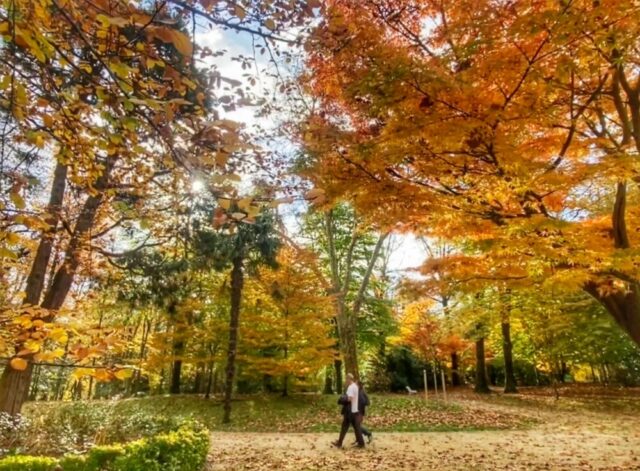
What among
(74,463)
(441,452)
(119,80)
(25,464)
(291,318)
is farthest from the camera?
(291,318)

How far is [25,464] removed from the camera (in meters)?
4.41

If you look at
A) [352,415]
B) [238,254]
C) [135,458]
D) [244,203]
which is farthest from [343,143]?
[238,254]

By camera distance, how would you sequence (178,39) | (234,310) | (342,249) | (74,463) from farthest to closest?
(342,249) < (234,310) < (74,463) < (178,39)

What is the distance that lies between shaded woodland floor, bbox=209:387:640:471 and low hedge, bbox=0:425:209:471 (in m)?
0.99

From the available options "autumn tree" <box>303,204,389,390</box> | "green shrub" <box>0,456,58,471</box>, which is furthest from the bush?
"autumn tree" <box>303,204,389,390</box>

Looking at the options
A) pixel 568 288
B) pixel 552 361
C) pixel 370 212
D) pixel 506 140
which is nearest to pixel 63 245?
pixel 370 212

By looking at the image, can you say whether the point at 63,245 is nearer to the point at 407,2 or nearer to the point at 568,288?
the point at 407,2

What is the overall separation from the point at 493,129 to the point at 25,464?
608cm

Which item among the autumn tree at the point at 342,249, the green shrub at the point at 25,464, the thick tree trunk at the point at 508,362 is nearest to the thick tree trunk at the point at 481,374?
the thick tree trunk at the point at 508,362

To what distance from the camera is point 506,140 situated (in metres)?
4.55

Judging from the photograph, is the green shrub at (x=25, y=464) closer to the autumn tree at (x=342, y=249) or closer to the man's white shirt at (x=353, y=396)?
the man's white shirt at (x=353, y=396)

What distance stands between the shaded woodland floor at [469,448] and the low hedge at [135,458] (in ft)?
3.25

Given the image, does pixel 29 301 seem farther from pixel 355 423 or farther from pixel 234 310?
pixel 234 310

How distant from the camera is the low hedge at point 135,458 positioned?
14.8 feet
